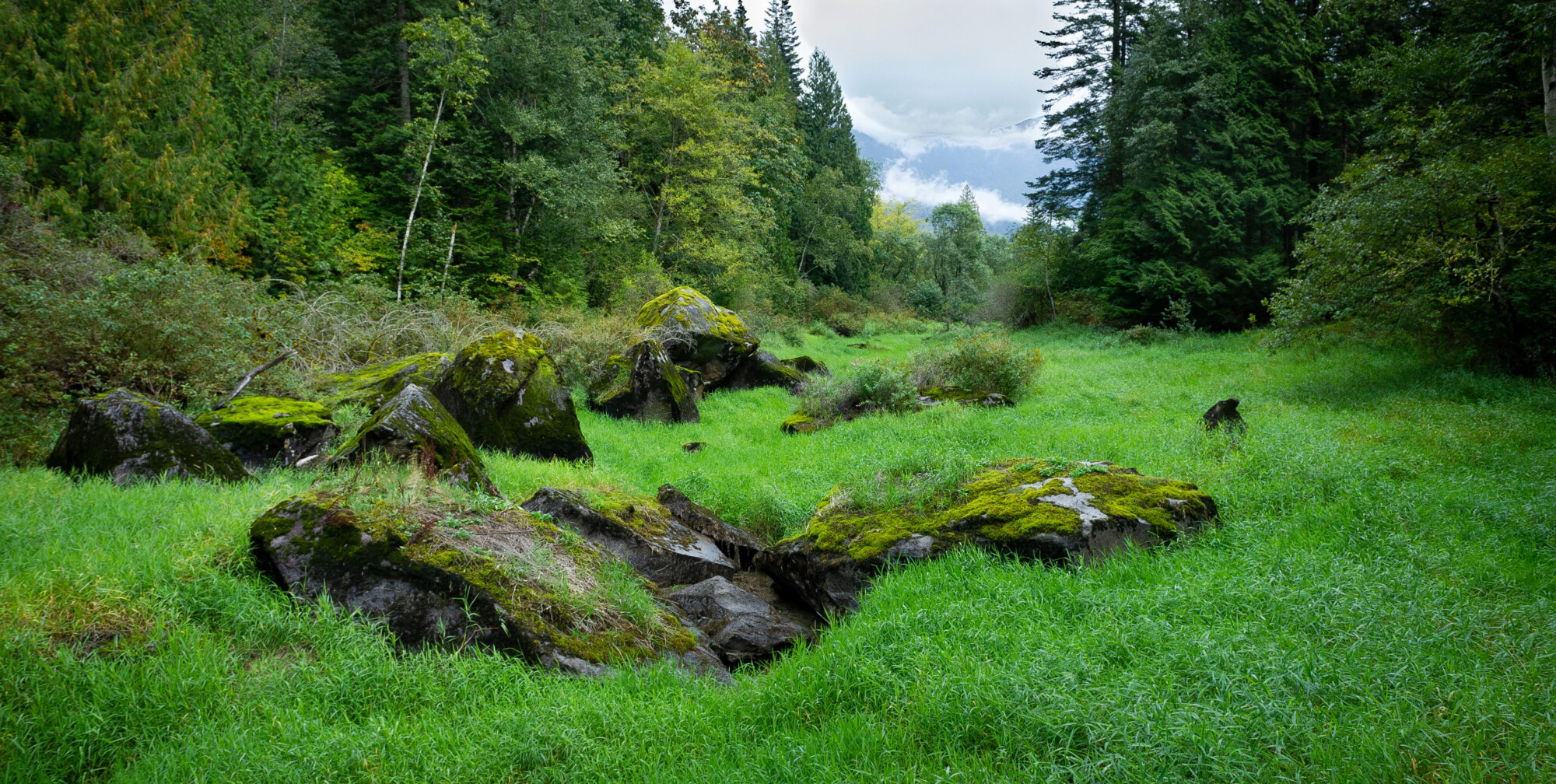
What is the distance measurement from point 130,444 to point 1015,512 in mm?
8295

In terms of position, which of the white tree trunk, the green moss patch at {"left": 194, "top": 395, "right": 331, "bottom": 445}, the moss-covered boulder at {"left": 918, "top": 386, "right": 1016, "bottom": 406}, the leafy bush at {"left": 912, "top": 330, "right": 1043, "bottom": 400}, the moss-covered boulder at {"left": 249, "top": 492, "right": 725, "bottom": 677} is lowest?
the moss-covered boulder at {"left": 249, "top": 492, "right": 725, "bottom": 677}

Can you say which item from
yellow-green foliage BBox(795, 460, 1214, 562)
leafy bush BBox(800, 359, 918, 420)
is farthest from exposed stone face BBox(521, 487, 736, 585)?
leafy bush BBox(800, 359, 918, 420)

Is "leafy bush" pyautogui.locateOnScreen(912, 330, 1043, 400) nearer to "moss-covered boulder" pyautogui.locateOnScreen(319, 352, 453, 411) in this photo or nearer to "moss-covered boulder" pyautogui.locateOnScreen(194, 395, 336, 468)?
"moss-covered boulder" pyautogui.locateOnScreen(319, 352, 453, 411)

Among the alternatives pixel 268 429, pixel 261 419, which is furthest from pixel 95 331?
pixel 268 429

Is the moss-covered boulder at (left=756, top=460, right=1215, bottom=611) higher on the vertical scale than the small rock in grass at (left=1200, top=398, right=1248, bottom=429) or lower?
lower

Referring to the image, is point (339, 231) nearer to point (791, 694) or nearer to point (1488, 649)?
point (791, 694)

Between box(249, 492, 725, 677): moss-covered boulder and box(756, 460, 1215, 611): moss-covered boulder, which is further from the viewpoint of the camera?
box(756, 460, 1215, 611): moss-covered boulder

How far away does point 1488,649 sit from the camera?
3191 mm

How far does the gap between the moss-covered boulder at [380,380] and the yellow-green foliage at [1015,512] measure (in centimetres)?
697

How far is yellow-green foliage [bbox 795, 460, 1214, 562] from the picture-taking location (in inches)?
212

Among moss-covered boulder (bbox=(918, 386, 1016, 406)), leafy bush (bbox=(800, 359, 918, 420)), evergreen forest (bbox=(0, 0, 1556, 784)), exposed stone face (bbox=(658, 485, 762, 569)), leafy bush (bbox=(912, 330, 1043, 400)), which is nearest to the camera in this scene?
evergreen forest (bbox=(0, 0, 1556, 784))

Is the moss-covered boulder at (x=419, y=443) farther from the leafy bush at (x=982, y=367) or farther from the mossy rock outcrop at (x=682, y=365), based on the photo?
the leafy bush at (x=982, y=367)

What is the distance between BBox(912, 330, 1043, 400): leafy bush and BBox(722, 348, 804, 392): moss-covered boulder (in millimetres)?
3925

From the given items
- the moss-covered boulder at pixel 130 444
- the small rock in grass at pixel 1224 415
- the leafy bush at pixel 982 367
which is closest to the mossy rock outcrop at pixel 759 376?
the leafy bush at pixel 982 367
